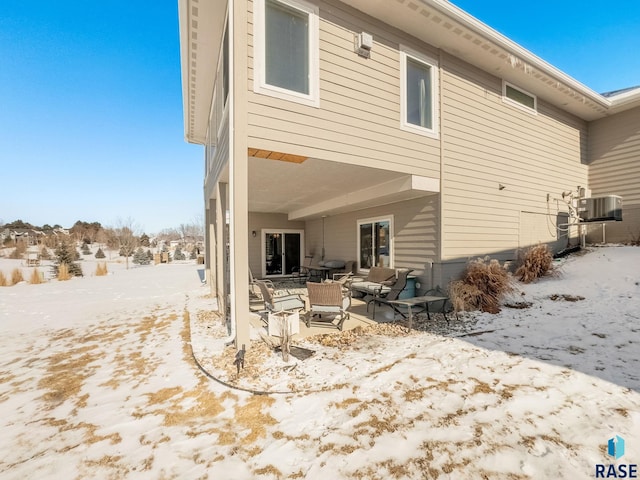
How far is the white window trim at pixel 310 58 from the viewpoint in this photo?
13.5ft

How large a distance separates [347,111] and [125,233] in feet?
83.2

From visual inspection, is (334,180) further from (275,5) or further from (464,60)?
(464,60)

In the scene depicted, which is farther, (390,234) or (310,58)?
(390,234)

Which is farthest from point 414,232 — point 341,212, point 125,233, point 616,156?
point 125,233

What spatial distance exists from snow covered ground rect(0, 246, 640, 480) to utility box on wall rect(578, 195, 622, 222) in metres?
3.96

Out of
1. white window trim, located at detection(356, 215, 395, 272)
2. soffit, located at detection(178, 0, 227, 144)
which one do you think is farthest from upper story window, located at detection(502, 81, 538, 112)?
soffit, located at detection(178, 0, 227, 144)

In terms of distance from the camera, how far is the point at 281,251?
12.5 m

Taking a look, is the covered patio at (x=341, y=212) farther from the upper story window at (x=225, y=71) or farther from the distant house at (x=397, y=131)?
the upper story window at (x=225, y=71)

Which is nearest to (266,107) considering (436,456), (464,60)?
(436,456)

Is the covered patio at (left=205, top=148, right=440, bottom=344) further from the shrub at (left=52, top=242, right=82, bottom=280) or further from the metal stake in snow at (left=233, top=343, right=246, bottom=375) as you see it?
the shrub at (left=52, top=242, right=82, bottom=280)

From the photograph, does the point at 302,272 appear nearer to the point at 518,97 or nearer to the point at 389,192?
the point at 389,192

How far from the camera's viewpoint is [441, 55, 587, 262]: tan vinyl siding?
6.31 meters

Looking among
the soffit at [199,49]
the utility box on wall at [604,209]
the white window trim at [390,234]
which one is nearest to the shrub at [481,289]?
the white window trim at [390,234]

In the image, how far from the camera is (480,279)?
19.6ft
